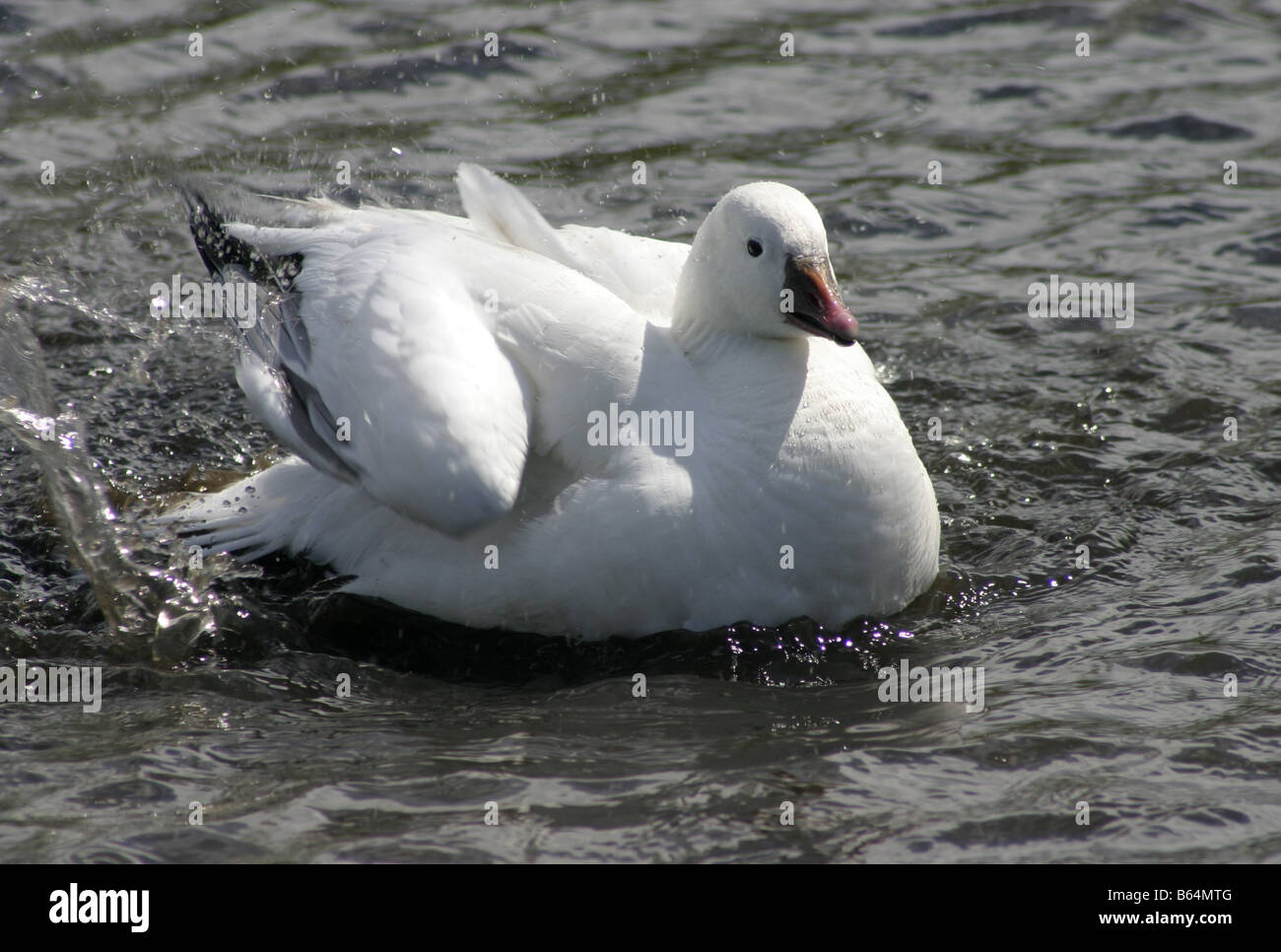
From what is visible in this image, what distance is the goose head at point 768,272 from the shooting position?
192 inches

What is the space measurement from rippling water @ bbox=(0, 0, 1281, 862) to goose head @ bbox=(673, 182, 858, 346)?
1.05 meters

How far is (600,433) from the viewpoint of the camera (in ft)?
15.8

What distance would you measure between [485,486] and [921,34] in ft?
23.4

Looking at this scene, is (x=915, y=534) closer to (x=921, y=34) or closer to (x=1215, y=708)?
(x=1215, y=708)

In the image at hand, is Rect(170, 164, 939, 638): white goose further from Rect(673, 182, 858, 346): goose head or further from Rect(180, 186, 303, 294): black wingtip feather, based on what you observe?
Rect(180, 186, 303, 294): black wingtip feather

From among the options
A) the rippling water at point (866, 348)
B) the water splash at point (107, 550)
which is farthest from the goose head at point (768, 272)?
the water splash at point (107, 550)

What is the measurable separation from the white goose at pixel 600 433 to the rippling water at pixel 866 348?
0.22 meters

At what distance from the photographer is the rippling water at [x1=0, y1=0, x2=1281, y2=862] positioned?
4.15 meters

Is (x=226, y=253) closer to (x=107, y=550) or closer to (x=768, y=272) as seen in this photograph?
(x=107, y=550)

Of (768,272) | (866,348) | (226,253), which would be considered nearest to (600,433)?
(768,272)

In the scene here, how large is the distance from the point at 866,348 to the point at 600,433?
304cm

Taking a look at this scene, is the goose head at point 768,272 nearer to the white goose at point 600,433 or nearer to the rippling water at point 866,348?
the white goose at point 600,433

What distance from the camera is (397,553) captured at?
5.22 meters

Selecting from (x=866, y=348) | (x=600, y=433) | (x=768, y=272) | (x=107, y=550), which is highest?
(x=866, y=348)
